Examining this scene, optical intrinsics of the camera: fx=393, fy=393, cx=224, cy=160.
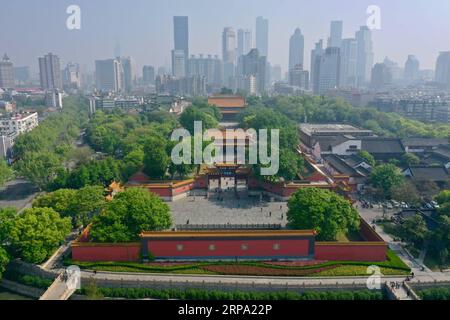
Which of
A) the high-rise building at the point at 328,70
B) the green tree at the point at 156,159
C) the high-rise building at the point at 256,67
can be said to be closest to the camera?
the green tree at the point at 156,159

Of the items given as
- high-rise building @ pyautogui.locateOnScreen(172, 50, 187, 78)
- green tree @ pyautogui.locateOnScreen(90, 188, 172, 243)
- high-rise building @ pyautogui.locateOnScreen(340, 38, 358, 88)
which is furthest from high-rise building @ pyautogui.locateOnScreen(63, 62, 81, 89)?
green tree @ pyautogui.locateOnScreen(90, 188, 172, 243)

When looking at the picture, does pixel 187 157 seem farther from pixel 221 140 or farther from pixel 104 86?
pixel 104 86

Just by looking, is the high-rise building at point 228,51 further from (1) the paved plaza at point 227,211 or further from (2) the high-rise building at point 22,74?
(1) the paved plaza at point 227,211

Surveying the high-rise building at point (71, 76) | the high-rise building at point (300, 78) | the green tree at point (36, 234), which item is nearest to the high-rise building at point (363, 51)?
the high-rise building at point (300, 78)

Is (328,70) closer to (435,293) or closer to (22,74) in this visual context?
(435,293)

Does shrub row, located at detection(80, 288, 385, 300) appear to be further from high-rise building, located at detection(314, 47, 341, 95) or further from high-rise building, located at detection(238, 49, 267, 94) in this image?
high-rise building, located at detection(238, 49, 267, 94)

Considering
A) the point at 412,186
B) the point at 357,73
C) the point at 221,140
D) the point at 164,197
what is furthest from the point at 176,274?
the point at 357,73
